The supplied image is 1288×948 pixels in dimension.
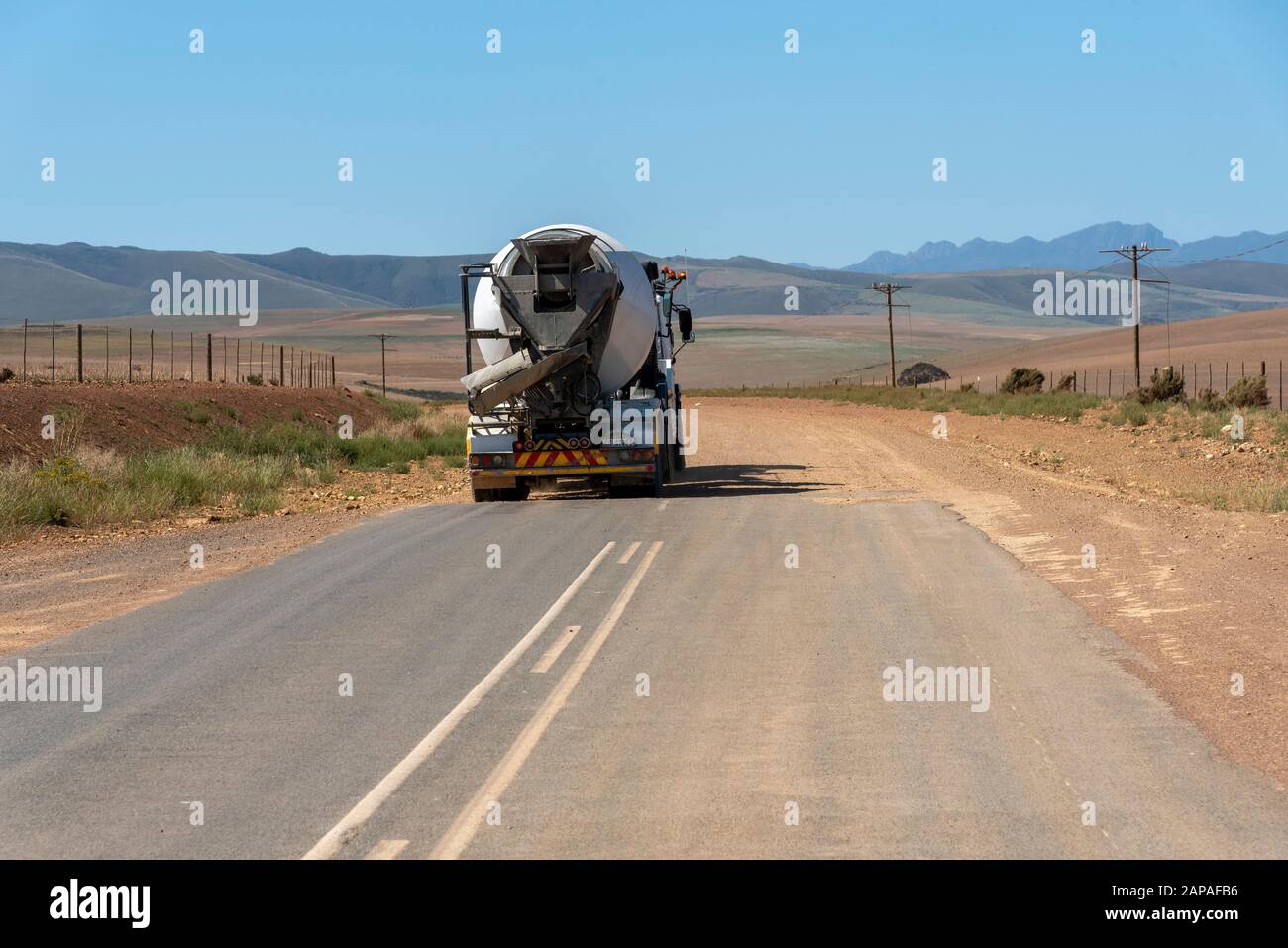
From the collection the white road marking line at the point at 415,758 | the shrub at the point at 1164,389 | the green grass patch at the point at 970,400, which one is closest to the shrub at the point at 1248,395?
A: the shrub at the point at 1164,389

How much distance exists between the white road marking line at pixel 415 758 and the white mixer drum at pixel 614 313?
34.3ft

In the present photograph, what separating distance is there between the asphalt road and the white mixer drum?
823cm

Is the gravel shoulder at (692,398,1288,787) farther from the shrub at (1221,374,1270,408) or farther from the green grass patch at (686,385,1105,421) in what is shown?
the shrub at (1221,374,1270,408)

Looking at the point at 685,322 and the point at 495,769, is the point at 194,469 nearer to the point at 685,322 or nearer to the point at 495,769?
the point at 685,322

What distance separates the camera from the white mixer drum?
864 inches

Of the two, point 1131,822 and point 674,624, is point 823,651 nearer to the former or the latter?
point 674,624

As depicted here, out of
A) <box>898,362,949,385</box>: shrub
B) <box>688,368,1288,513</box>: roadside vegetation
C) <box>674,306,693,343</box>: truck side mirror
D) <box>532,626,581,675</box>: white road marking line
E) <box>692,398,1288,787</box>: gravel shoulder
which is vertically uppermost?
<box>898,362,949,385</box>: shrub

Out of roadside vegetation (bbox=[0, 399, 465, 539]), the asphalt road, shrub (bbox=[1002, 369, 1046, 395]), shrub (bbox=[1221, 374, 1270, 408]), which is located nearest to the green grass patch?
shrub (bbox=[1221, 374, 1270, 408])

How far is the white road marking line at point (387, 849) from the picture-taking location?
617cm

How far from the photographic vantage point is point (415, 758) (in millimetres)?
7785

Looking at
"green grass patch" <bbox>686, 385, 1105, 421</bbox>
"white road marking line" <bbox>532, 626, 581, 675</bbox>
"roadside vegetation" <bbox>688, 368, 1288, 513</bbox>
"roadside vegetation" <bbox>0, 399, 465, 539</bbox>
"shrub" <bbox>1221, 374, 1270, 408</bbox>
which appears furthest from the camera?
"shrub" <bbox>1221, 374, 1270, 408</bbox>

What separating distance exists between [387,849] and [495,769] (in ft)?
4.34
